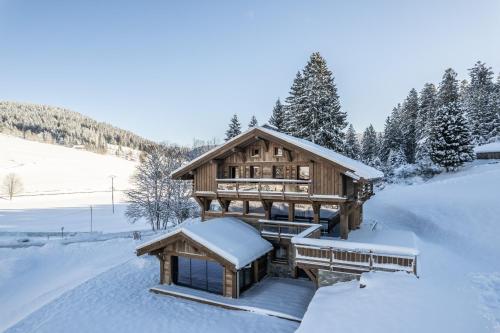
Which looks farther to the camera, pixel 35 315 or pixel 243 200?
pixel 243 200

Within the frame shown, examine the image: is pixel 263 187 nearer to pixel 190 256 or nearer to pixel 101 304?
pixel 190 256

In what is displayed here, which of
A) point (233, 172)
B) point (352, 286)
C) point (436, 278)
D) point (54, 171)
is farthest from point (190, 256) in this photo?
point (54, 171)

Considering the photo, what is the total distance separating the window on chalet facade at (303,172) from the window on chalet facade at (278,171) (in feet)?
3.31

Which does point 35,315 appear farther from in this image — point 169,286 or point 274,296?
point 274,296

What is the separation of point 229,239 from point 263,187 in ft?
13.4

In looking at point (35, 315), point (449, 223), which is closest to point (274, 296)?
point (35, 315)

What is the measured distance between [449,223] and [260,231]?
16.3m

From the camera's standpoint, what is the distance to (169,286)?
55.9ft

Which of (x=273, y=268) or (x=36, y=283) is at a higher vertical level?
(x=273, y=268)

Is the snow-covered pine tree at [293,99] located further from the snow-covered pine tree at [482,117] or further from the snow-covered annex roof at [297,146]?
the snow-covered pine tree at [482,117]

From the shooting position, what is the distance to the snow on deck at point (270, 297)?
14.2 metres

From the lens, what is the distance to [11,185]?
70.3 meters

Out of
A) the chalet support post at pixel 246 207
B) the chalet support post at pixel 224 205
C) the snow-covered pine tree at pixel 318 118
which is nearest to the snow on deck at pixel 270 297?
the chalet support post at pixel 246 207

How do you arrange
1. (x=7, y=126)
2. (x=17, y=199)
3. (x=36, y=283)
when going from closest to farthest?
(x=36, y=283) → (x=17, y=199) → (x=7, y=126)
